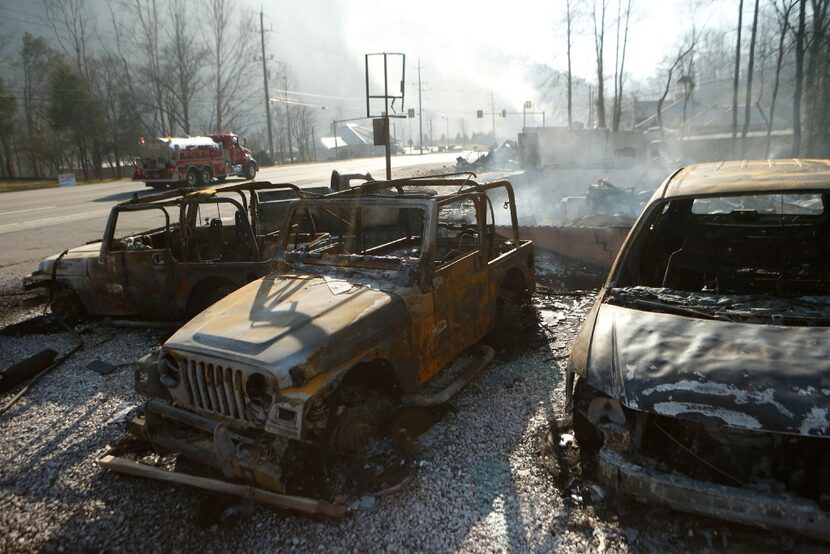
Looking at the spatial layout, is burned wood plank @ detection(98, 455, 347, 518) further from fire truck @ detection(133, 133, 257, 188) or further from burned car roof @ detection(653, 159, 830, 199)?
fire truck @ detection(133, 133, 257, 188)

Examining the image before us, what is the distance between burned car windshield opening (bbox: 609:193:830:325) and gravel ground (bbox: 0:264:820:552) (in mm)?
1245

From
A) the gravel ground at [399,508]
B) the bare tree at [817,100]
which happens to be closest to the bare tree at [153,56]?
the bare tree at [817,100]

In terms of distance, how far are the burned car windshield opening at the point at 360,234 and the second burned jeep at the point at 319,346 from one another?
2 centimetres

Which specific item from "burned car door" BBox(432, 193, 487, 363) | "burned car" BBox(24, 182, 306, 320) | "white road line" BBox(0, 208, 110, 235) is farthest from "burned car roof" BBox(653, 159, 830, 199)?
"white road line" BBox(0, 208, 110, 235)

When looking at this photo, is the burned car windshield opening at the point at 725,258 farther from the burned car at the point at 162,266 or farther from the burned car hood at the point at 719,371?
the burned car at the point at 162,266

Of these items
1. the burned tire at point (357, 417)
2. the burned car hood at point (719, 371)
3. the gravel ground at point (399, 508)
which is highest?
the burned car hood at point (719, 371)

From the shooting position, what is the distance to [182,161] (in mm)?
23328

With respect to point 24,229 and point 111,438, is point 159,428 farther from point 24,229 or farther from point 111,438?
point 24,229

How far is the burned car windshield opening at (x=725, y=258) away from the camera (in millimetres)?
3684

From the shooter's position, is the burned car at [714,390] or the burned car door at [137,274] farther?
the burned car door at [137,274]

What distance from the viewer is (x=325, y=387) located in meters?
3.06

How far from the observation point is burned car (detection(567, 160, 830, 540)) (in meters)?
2.43

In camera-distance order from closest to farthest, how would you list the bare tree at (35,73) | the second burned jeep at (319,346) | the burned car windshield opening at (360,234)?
the second burned jeep at (319,346), the burned car windshield opening at (360,234), the bare tree at (35,73)

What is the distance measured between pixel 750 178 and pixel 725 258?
82 centimetres
